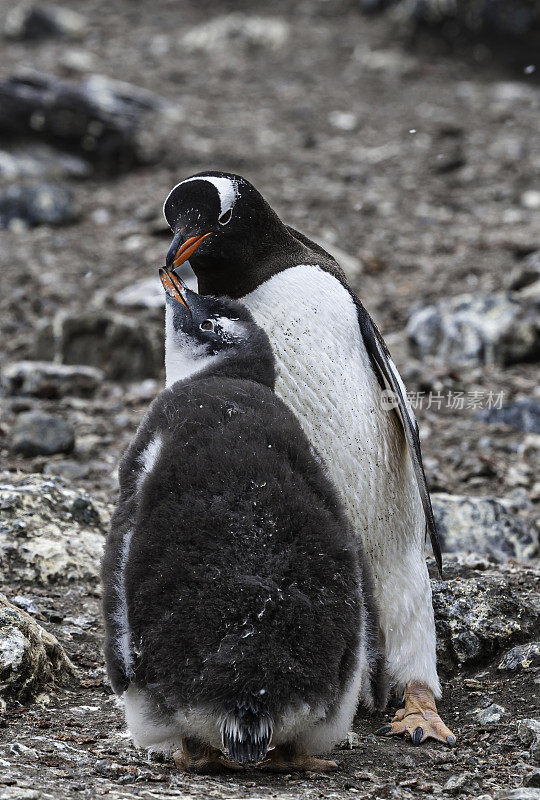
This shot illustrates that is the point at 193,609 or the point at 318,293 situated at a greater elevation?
the point at 318,293

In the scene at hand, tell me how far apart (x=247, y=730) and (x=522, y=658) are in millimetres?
1322

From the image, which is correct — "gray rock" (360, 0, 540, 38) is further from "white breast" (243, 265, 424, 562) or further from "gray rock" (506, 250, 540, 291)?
"white breast" (243, 265, 424, 562)

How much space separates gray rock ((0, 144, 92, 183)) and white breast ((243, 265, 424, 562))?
6.45 metres

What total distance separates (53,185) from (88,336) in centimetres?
323

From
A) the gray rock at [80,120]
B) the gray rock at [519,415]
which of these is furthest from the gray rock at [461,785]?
the gray rock at [80,120]

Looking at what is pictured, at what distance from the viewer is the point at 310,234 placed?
8.59 metres

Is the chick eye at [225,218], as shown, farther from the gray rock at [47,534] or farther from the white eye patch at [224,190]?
the gray rock at [47,534]

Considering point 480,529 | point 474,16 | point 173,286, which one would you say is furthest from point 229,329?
point 474,16

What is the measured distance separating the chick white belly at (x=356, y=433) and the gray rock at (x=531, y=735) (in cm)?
57

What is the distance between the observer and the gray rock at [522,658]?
10.9 ft

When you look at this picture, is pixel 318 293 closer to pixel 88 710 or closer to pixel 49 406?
pixel 88 710

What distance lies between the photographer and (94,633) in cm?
366

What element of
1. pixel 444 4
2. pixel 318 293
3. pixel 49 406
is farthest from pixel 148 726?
pixel 444 4

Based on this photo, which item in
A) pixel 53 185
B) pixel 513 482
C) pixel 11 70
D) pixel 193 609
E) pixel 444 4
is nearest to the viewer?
pixel 193 609
